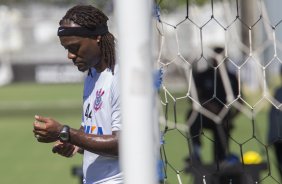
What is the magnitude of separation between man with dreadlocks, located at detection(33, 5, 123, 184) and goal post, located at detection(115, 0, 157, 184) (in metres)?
0.89

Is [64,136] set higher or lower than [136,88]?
lower

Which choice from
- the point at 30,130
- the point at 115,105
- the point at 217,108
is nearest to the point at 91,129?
the point at 115,105

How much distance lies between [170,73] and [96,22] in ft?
88.7

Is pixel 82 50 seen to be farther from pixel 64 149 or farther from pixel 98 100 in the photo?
pixel 64 149

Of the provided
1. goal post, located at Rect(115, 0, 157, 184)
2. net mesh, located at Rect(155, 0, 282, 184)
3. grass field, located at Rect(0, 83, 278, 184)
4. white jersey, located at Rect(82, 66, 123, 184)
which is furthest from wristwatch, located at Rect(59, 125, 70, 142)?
grass field, located at Rect(0, 83, 278, 184)

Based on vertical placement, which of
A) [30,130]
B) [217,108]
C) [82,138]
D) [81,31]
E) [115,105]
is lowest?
[30,130]

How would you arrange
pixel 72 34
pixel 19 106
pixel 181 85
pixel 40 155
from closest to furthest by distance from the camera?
1. pixel 72 34
2. pixel 40 155
3. pixel 19 106
4. pixel 181 85

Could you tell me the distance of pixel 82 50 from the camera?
4.09m

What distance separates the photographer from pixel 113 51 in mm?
4215

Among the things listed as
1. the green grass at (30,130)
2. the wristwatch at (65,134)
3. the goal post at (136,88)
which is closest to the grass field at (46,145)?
the green grass at (30,130)

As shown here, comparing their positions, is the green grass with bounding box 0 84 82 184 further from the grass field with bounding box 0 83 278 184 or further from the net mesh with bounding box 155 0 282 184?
the net mesh with bounding box 155 0 282 184

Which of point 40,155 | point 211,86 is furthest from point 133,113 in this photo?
point 40,155

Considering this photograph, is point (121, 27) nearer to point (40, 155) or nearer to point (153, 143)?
point (153, 143)

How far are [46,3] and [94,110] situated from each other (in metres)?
36.4
